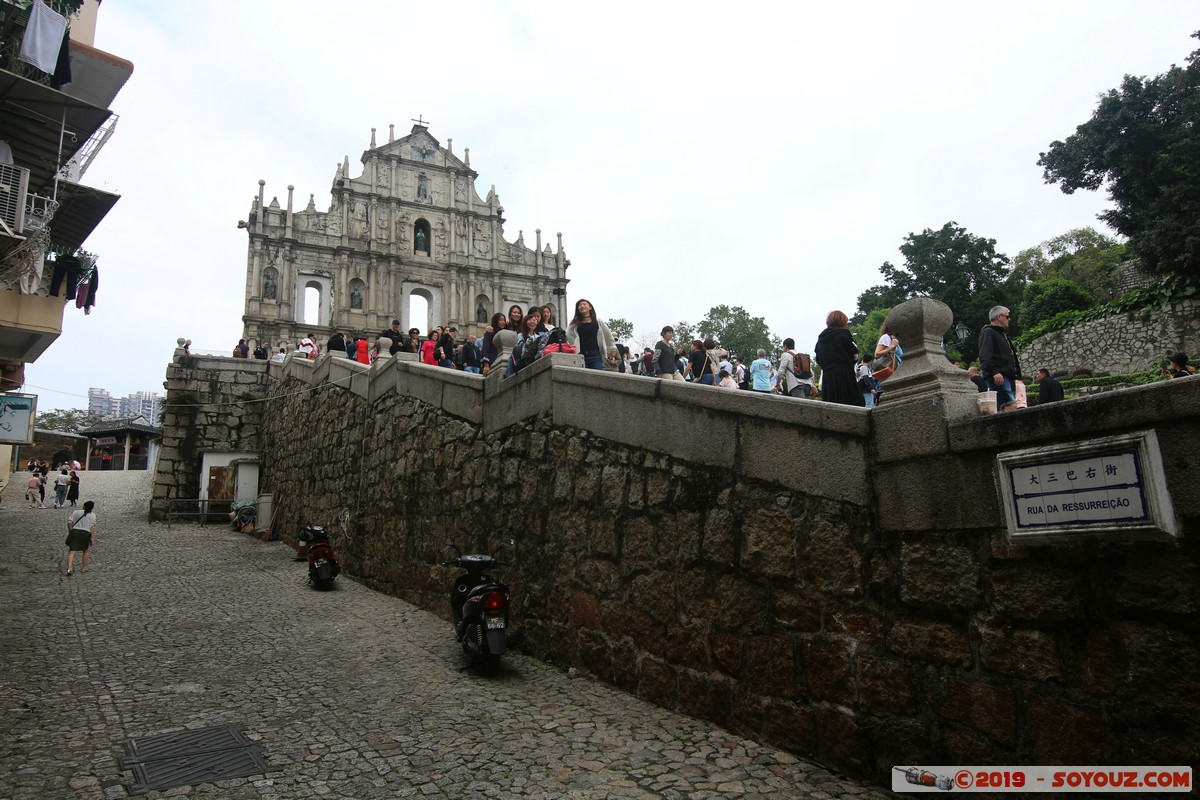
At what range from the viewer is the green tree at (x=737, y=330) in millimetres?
63425

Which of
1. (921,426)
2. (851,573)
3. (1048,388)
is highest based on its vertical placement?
(1048,388)

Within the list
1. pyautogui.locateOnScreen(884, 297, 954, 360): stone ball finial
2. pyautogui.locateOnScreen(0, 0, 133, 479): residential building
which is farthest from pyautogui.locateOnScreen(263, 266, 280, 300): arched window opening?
pyautogui.locateOnScreen(884, 297, 954, 360): stone ball finial

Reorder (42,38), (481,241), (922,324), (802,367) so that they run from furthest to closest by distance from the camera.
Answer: (481,241), (42,38), (802,367), (922,324)

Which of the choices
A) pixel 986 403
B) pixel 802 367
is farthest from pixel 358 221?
pixel 986 403

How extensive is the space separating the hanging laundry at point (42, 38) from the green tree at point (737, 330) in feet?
170

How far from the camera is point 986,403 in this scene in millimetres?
3166

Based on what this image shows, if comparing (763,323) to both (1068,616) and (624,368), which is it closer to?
(624,368)

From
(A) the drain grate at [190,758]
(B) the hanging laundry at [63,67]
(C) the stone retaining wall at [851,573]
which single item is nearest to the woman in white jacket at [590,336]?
(C) the stone retaining wall at [851,573]

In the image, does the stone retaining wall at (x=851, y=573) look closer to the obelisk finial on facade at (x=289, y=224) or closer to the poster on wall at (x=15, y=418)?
the poster on wall at (x=15, y=418)

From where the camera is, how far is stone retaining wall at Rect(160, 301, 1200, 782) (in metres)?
2.59

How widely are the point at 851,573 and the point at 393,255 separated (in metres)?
43.7

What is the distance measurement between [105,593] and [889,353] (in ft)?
32.6

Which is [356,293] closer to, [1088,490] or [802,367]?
[802,367]

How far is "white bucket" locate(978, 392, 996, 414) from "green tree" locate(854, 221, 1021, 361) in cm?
4031
